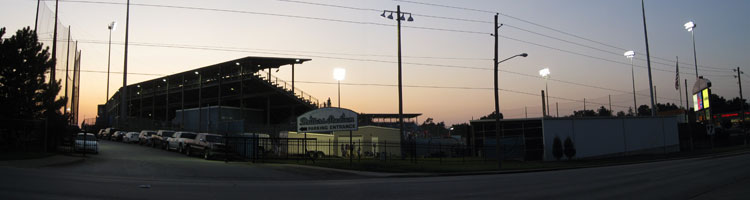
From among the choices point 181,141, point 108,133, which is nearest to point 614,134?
point 181,141

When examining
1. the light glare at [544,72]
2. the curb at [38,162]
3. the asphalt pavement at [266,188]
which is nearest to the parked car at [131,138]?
the curb at [38,162]

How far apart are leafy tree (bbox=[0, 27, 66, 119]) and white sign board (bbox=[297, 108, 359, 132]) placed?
43.2 ft

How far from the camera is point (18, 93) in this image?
23141 mm

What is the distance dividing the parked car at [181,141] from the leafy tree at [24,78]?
781cm

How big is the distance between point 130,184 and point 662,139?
5198 centimetres

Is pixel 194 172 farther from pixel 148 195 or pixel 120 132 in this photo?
pixel 120 132

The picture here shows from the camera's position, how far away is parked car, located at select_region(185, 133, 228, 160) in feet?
89.5

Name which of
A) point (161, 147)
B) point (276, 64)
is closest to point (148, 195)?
point (161, 147)

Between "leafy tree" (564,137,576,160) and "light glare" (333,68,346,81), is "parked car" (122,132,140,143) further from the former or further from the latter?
"leafy tree" (564,137,576,160)

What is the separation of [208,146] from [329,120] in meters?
7.23

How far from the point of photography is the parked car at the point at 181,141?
30834mm

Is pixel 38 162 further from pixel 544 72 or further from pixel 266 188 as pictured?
pixel 544 72

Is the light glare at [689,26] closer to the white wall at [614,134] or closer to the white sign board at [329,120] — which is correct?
the white wall at [614,134]

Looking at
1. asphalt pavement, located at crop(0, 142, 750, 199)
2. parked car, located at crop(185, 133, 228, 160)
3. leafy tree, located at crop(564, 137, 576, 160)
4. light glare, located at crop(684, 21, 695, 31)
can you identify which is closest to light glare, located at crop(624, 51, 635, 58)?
light glare, located at crop(684, 21, 695, 31)
